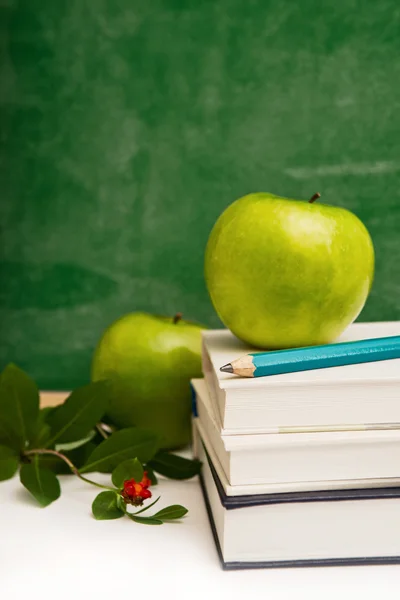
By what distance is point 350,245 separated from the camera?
0.60 metres

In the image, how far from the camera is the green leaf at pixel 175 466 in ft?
2.24

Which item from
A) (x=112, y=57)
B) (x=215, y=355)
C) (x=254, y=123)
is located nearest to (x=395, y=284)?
(x=254, y=123)

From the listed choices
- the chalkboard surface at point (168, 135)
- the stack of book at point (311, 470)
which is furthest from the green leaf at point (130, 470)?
the chalkboard surface at point (168, 135)

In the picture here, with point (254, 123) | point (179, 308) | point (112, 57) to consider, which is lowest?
point (179, 308)

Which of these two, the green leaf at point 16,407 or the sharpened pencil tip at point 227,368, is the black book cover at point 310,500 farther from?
the green leaf at point 16,407

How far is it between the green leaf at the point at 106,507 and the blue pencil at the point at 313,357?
182 mm

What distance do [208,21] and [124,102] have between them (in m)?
0.16

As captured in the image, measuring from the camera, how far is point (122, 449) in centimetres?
67

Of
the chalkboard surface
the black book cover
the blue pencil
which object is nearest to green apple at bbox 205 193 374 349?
the blue pencil

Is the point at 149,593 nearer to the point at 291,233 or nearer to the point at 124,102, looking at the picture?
the point at 291,233

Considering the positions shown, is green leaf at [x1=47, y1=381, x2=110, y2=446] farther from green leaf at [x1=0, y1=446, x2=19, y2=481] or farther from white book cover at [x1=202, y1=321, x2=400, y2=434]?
white book cover at [x1=202, y1=321, x2=400, y2=434]

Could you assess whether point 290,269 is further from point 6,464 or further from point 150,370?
point 6,464

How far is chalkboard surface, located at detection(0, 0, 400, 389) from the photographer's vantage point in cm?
87

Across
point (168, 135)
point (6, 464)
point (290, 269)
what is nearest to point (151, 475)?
point (6, 464)
